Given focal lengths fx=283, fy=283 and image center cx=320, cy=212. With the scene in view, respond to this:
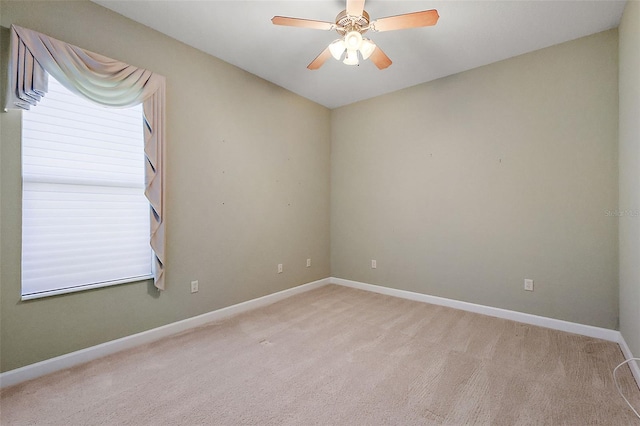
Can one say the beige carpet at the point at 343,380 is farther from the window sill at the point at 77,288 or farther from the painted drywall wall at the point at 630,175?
the window sill at the point at 77,288

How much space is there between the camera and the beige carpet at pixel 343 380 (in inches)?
63.5

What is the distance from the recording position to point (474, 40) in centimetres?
271

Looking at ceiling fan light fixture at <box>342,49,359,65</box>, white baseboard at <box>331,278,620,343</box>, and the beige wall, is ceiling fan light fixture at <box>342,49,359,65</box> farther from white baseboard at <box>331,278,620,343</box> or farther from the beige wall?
white baseboard at <box>331,278,620,343</box>

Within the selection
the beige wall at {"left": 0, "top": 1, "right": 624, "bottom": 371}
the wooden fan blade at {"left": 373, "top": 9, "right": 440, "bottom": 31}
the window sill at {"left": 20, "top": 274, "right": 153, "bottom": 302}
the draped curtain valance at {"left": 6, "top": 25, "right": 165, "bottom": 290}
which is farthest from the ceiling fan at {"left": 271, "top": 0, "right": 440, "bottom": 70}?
the window sill at {"left": 20, "top": 274, "right": 153, "bottom": 302}

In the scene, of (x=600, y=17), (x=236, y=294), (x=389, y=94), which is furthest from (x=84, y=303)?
(x=600, y=17)

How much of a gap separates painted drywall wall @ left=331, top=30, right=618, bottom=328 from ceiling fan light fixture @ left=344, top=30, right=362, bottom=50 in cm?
183

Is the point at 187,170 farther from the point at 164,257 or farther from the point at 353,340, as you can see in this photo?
the point at 353,340

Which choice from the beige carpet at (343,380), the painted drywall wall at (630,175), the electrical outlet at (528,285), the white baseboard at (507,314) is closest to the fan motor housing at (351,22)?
the painted drywall wall at (630,175)

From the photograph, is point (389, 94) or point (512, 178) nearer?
point (512, 178)

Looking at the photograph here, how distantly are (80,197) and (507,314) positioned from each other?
4159 mm

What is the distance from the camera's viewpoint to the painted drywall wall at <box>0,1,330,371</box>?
76.9 inches

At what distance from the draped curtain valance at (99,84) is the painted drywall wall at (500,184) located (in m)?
2.65

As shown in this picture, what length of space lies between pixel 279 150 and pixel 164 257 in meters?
1.92

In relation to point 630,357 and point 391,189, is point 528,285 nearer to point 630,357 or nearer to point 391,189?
point 630,357
